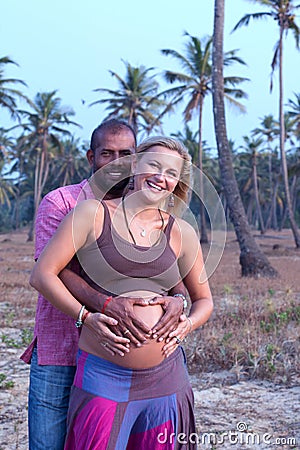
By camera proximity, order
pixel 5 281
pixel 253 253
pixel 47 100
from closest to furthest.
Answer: pixel 5 281, pixel 253 253, pixel 47 100

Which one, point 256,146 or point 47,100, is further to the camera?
point 256,146

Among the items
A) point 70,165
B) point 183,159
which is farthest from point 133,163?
point 70,165

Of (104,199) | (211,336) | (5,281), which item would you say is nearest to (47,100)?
(5,281)

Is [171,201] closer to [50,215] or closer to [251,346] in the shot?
[50,215]

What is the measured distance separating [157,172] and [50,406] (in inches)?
40.9

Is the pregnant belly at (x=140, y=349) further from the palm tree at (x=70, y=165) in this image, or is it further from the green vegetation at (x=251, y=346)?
the palm tree at (x=70, y=165)

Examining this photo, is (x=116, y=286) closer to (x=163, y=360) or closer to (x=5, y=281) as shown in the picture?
(x=163, y=360)

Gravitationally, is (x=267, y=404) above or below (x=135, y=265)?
below

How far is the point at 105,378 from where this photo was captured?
1.98 metres

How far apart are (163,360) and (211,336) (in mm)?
3872

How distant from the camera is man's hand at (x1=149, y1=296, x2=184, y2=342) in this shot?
6.70 ft

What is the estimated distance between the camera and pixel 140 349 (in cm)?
204

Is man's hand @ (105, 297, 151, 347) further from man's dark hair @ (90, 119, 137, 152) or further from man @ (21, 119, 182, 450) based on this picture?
man's dark hair @ (90, 119, 137, 152)

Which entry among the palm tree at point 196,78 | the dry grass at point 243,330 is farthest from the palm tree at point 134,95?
the dry grass at point 243,330
